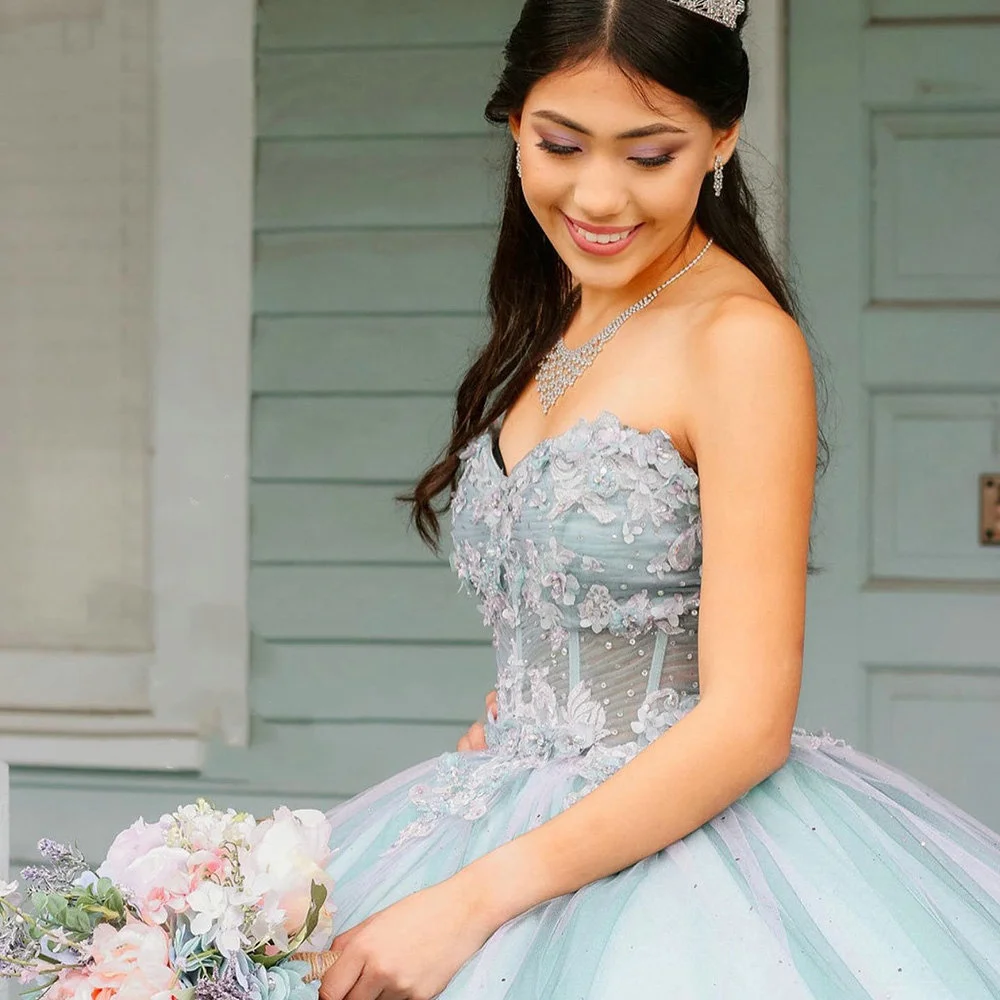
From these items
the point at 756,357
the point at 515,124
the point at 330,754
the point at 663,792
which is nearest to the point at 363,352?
the point at 330,754

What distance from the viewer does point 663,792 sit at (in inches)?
57.2

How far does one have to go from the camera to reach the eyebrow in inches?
61.6

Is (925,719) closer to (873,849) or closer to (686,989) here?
(873,849)

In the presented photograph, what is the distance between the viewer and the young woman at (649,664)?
1409mm

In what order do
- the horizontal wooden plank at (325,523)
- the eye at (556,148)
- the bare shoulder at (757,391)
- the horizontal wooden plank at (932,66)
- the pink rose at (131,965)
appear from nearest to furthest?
the pink rose at (131,965) < the bare shoulder at (757,391) < the eye at (556,148) < the horizontal wooden plank at (932,66) < the horizontal wooden plank at (325,523)

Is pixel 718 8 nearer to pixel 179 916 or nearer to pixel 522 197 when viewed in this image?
pixel 522 197

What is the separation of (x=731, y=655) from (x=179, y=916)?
1.77ft

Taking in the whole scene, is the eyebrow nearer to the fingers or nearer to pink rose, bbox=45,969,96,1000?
the fingers

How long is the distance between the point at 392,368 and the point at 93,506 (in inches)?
30.6

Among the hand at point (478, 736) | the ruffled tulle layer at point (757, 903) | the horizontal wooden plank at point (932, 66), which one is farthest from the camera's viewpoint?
the horizontal wooden plank at point (932, 66)

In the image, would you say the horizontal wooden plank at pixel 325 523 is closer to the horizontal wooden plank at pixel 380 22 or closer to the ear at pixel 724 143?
the horizontal wooden plank at pixel 380 22

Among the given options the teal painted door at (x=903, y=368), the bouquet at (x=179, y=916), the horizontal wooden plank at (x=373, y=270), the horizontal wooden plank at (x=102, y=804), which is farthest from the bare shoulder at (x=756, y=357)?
the horizontal wooden plank at (x=102, y=804)

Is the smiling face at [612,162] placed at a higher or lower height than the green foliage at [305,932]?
higher

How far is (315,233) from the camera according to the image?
11.6 feet
